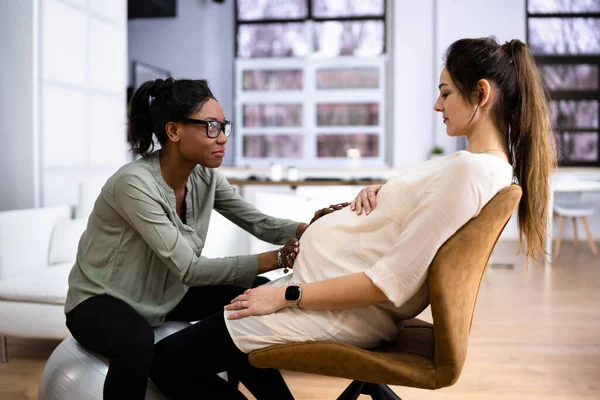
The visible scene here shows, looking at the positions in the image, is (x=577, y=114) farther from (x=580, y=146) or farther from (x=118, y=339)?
(x=118, y=339)

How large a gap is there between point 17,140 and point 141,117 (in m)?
2.83

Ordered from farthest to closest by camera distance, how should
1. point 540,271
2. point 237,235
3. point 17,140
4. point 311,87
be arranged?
point 311,87 < point 540,271 < point 17,140 < point 237,235

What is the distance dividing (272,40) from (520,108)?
8050 millimetres

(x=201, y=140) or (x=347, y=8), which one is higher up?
(x=347, y=8)

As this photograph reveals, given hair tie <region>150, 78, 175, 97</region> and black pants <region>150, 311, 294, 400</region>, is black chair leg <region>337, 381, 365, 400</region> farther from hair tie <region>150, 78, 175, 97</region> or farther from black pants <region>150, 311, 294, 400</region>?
hair tie <region>150, 78, 175, 97</region>

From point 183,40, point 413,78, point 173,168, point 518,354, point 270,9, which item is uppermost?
point 270,9

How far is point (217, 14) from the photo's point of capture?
8898 millimetres

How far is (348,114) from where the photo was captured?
8852 millimetres

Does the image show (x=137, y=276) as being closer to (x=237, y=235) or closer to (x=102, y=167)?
(x=237, y=235)

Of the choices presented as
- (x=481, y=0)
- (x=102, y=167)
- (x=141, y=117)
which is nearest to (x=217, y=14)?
(x=481, y=0)

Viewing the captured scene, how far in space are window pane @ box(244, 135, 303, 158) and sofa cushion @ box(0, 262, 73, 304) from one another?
248 inches

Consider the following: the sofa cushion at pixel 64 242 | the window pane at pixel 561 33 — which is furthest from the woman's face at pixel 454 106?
the window pane at pixel 561 33

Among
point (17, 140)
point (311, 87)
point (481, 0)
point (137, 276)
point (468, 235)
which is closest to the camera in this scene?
point (468, 235)

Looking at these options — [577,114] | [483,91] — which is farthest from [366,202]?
[577,114]
